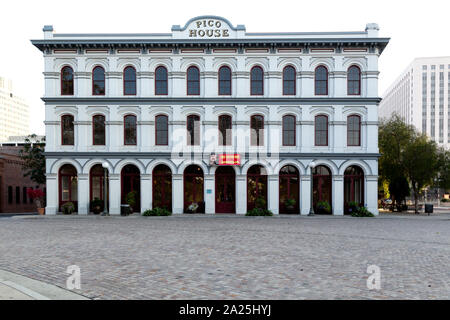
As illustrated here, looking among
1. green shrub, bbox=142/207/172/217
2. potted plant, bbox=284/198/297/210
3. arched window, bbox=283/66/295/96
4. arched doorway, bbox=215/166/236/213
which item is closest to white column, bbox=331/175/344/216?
potted plant, bbox=284/198/297/210

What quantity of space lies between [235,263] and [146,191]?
17.8 metres

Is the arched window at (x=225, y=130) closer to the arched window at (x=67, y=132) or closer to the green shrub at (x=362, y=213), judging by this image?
the green shrub at (x=362, y=213)

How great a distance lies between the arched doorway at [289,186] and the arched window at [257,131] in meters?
2.68

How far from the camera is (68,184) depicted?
2652 centimetres

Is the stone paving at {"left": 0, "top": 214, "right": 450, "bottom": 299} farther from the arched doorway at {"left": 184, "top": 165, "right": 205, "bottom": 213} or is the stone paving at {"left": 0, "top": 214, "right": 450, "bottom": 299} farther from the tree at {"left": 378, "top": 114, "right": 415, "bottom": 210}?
the tree at {"left": 378, "top": 114, "right": 415, "bottom": 210}

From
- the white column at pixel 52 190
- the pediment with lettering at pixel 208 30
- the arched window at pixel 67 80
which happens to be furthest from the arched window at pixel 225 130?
the white column at pixel 52 190

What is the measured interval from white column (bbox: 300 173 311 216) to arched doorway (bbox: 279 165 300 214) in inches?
19.0

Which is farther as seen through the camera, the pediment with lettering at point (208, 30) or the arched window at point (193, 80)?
the arched window at point (193, 80)

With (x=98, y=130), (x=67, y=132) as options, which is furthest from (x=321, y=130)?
(x=67, y=132)

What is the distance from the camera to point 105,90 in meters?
26.2

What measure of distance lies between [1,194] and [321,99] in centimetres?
3090

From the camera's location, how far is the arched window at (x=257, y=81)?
86.2 ft

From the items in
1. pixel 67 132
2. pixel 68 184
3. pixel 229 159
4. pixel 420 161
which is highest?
pixel 67 132

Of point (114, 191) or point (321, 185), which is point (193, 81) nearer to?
point (114, 191)
